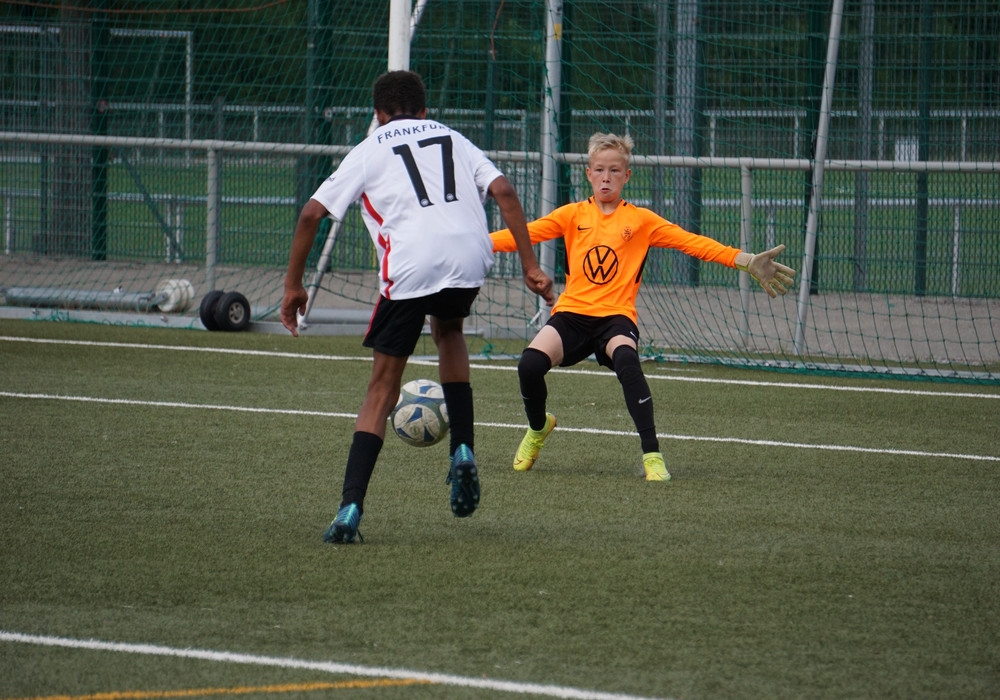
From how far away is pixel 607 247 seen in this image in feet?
21.0

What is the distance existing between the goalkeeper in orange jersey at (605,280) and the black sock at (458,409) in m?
1.05

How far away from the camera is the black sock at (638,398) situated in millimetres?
5980

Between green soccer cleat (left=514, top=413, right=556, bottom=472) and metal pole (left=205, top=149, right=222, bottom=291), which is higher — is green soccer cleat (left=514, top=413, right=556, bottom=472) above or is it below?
below

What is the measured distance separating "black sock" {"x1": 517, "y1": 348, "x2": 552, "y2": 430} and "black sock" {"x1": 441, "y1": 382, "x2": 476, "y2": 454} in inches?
41.8

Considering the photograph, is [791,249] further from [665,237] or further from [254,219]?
[665,237]

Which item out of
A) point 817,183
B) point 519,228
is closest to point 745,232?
point 817,183

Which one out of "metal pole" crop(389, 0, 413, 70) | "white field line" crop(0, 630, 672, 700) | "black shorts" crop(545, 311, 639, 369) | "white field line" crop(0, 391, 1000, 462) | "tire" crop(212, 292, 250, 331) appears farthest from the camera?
"tire" crop(212, 292, 250, 331)

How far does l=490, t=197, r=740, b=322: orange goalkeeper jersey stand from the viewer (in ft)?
20.8

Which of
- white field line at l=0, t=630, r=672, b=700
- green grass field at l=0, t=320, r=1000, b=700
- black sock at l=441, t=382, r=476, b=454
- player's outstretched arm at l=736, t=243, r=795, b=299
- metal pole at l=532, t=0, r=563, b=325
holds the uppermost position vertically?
metal pole at l=532, t=0, r=563, b=325

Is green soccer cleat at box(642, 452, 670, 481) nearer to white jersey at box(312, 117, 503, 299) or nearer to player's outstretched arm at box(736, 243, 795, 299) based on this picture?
player's outstretched arm at box(736, 243, 795, 299)

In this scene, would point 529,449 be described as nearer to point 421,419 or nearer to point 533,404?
point 533,404

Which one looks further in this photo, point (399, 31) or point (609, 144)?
point (399, 31)

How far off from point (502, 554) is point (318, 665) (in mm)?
1246

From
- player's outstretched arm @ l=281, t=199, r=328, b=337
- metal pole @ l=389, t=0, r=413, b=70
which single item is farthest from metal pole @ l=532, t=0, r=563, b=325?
player's outstretched arm @ l=281, t=199, r=328, b=337
